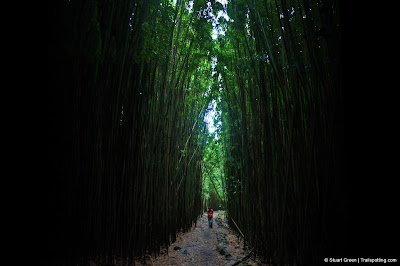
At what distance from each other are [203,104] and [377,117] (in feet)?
14.3

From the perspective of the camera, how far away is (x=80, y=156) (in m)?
1.44

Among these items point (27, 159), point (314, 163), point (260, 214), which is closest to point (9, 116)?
point (27, 159)

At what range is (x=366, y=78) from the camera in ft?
2.43

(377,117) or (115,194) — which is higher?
(377,117)

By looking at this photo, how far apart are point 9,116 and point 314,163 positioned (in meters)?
1.60


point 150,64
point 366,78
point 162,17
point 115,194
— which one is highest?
point 162,17

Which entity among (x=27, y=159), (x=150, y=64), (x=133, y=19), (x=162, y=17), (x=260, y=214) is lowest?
(x=260, y=214)

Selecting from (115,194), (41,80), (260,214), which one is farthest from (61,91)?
(260,214)

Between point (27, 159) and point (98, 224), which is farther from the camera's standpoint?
point (98, 224)

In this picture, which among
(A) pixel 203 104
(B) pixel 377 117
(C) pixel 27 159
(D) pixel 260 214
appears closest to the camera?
(B) pixel 377 117

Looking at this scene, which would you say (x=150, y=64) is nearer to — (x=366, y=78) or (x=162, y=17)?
(x=162, y=17)

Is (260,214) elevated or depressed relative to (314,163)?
depressed

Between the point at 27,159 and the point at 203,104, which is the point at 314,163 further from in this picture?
the point at 203,104

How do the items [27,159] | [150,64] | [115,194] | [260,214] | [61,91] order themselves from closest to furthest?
[27,159] → [61,91] → [115,194] → [150,64] → [260,214]
